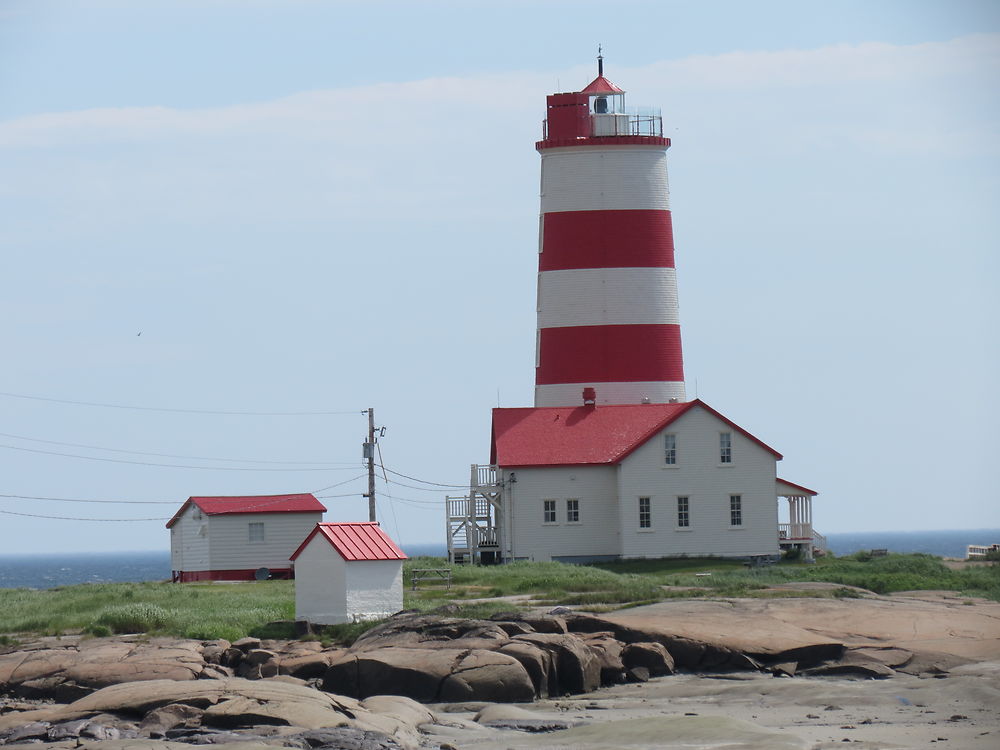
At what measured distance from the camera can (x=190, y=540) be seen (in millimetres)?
42438

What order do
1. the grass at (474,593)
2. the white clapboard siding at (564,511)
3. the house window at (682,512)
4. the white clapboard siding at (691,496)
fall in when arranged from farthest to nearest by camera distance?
the white clapboard siding at (564,511), the house window at (682,512), the white clapboard siding at (691,496), the grass at (474,593)

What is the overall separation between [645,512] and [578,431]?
295 cm

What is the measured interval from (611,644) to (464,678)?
2.94 m

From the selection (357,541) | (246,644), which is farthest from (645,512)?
(246,644)

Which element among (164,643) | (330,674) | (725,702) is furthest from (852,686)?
(164,643)

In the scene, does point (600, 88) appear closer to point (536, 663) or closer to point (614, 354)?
point (614, 354)

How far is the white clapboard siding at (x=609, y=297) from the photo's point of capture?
143 feet

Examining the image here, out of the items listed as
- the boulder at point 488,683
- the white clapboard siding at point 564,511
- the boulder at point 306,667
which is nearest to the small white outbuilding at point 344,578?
the boulder at point 306,667

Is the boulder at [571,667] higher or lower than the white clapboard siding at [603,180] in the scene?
lower

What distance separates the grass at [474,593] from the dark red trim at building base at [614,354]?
5.78 meters

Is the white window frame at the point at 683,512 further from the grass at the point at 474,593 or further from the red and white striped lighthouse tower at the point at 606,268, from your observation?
the red and white striped lighthouse tower at the point at 606,268

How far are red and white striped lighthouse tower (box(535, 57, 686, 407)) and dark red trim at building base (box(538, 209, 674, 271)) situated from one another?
3cm

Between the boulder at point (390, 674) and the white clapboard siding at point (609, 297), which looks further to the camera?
the white clapboard siding at point (609, 297)

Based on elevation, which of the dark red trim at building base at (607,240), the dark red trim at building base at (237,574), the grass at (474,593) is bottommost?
the grass at (474,593)
